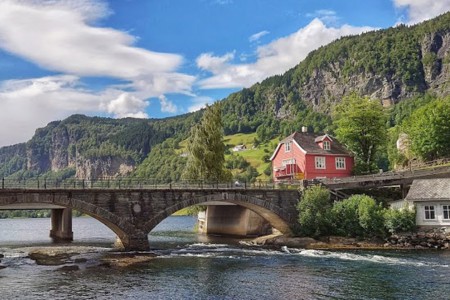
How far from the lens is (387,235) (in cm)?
5616

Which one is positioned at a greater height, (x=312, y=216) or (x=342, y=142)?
(x=342, y=142)

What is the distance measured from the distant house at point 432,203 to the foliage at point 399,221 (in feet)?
4.04

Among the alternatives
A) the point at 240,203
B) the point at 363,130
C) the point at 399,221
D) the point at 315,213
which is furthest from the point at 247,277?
the point at 363,130

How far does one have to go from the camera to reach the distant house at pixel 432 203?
5556 centimetres

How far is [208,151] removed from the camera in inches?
2960

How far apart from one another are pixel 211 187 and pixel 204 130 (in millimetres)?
19709

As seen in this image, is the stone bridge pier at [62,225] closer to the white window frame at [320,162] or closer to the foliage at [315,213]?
the foliage at [315,213]

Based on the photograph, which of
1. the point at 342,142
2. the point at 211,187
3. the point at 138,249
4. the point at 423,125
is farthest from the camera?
the point at 423,125

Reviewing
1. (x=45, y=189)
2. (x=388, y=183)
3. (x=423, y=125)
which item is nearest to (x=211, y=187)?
(x=45, y=189)

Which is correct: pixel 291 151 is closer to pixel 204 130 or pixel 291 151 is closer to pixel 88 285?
pixel 204 130

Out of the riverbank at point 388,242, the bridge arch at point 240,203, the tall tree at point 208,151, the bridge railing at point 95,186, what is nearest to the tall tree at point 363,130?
the bridge railing at point 95,186

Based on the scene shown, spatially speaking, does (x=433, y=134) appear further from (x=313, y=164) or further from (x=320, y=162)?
(x=313, y=164)

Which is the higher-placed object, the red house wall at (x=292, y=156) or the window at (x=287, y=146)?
the window at (x=287, y=146)

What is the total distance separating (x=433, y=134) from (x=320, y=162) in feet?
83.8
